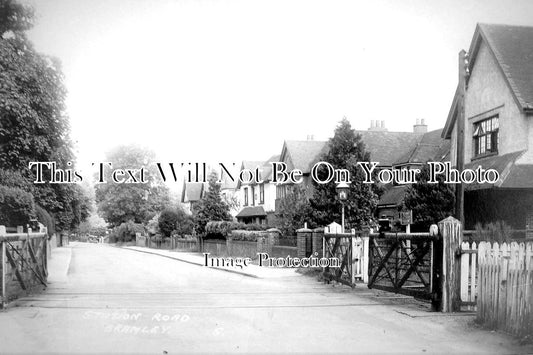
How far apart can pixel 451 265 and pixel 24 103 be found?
13.5m

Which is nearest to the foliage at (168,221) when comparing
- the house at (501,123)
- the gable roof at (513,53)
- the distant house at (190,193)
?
the distant house at (190,193)

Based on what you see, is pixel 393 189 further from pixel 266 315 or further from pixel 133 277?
pixel 266 315

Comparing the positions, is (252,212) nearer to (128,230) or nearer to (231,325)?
(128,230)

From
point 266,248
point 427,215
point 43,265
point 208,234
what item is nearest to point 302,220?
point 266,248

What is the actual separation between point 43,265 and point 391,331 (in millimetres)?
10876

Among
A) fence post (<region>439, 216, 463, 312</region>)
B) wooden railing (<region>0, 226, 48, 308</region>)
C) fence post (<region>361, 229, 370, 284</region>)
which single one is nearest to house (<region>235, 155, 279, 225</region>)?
fence post (<region>361, 229, 370, 284</region>)

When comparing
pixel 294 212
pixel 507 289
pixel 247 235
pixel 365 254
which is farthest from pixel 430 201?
pixel 507 289

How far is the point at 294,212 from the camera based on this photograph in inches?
1241

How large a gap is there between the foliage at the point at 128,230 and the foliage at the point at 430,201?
49.7m

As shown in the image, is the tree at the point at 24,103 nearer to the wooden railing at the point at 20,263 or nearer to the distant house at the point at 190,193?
the wooden railing at the point at 20,263

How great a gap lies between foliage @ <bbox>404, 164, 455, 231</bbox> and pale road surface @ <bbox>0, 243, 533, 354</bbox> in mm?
10304

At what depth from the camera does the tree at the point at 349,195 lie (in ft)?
94.9

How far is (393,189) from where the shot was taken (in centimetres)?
3734

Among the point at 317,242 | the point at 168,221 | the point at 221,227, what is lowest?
the point at 168,221
